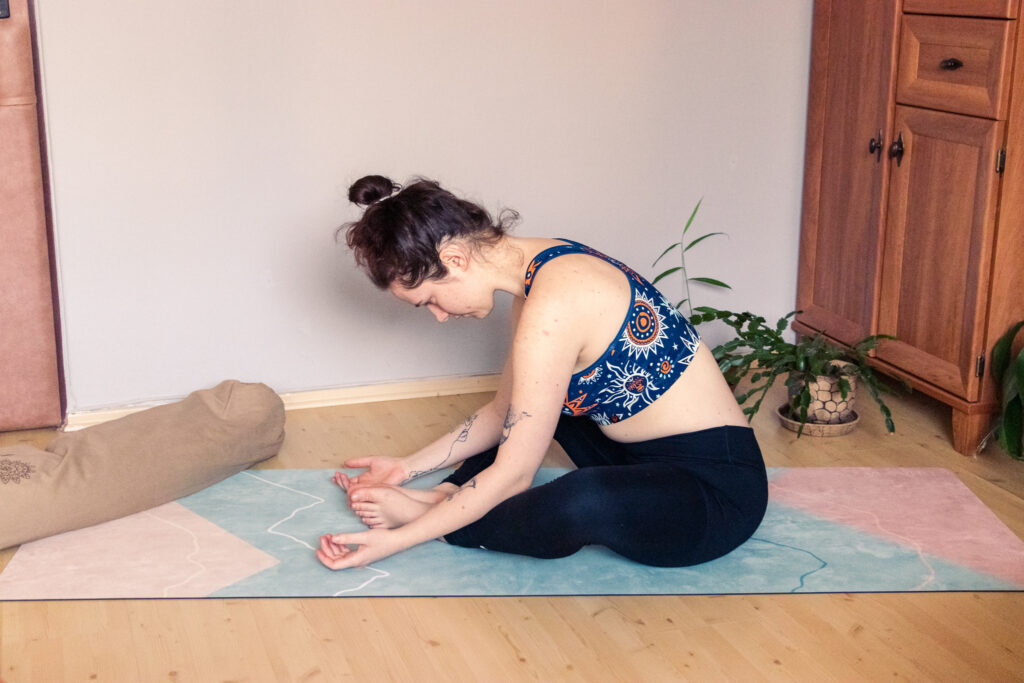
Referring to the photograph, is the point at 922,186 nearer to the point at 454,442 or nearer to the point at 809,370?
the point at 809,370

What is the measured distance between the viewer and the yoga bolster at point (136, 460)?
2059 mm

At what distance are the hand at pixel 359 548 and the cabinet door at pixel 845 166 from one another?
153 centimetres

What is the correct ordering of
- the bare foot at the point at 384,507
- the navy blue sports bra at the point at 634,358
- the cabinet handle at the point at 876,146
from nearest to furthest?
the navy blue sports bra at the point at 634,358
the bare foot at the point at 384,507
the cabinet handle at the point at 876,146

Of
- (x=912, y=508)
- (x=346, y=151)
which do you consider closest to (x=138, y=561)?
(x=346, y=151)

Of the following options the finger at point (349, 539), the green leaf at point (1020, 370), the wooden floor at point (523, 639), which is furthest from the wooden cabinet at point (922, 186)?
the finger at point (349, 539)

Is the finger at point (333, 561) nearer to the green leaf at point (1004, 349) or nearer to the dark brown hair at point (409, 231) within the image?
the dark brown hair at point (409, 231)

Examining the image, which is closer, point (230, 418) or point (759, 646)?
point (759, 646)

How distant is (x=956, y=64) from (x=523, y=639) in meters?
1.63

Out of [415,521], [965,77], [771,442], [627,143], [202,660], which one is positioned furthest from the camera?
[627,143]

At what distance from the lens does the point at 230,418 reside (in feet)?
7.88

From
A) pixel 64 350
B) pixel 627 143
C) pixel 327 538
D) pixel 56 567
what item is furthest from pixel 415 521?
pixel 627 143

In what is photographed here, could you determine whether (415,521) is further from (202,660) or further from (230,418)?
(230,418)

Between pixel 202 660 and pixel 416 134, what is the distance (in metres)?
1.52

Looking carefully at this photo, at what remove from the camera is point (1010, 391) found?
2.35 m
